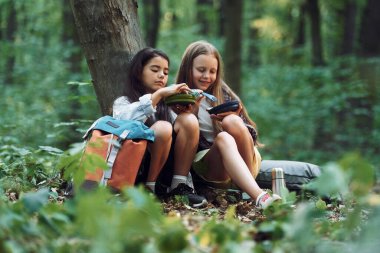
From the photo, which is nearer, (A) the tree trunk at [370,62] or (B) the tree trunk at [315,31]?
(A) the tree trunk at [370,62]

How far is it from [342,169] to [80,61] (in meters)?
10.7

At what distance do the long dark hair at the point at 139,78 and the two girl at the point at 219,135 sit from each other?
0.29 m

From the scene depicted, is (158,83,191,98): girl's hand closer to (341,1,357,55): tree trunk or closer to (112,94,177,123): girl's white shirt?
(112,94,177,123): girl's white shirt

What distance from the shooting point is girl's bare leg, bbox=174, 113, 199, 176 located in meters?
4.07

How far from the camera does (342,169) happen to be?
1.86m

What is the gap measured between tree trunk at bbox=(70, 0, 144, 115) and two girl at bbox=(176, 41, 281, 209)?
462 millimetres

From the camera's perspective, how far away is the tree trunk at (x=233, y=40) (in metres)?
9.35

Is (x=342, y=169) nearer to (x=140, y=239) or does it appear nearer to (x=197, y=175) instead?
(x=140, y=239)

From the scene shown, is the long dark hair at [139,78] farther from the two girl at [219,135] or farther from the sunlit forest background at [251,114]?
the sunlit forest background at [251,114]

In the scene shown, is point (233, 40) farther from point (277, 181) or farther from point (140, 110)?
point (140, 110)

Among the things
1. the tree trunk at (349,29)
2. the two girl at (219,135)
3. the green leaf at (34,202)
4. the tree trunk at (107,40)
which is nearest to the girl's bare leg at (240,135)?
the two girl at (219,135)

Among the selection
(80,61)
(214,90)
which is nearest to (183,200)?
(214,90)

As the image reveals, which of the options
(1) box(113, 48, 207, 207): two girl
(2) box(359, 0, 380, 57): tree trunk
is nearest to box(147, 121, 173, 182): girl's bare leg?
(1) box(113, 48, 207, 207): two girl

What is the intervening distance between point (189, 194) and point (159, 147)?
16.3 inches
